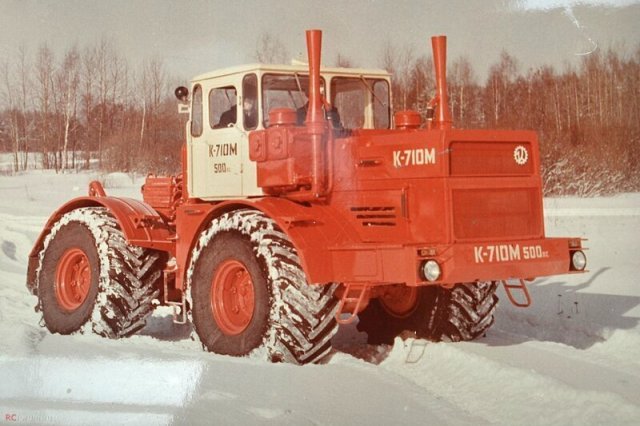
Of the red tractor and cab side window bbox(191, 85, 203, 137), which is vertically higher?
cab side window bbox(191, 85, 203, 137)

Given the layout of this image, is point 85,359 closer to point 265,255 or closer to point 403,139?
point 265,255

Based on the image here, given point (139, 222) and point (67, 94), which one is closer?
point (139, 222)

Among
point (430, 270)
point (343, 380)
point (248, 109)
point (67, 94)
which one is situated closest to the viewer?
point (343, 380)

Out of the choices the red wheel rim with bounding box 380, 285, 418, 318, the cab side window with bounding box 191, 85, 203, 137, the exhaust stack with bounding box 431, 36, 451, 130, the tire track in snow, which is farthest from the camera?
the cab side window with bounding box 191, 85, 203, 137

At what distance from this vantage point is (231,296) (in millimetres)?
7805

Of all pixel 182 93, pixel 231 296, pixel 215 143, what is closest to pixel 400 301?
pixel 231 296

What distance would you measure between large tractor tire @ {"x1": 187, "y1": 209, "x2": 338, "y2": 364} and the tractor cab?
719mm

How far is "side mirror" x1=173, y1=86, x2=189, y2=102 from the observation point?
8766 millimetres

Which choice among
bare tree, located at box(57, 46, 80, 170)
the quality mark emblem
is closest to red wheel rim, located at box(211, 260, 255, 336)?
the quality mark emblem

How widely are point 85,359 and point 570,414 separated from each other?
12.1 ft

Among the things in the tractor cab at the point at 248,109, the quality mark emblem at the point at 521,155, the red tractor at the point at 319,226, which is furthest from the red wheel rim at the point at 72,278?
the quality mark emblem at the point at 521,155

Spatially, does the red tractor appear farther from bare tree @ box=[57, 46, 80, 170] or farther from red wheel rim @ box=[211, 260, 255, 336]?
bare tree @ box=[57, 46, 80, 170]

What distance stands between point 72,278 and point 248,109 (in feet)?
10.2

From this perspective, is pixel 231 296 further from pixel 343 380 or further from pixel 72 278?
pixel 72 278
